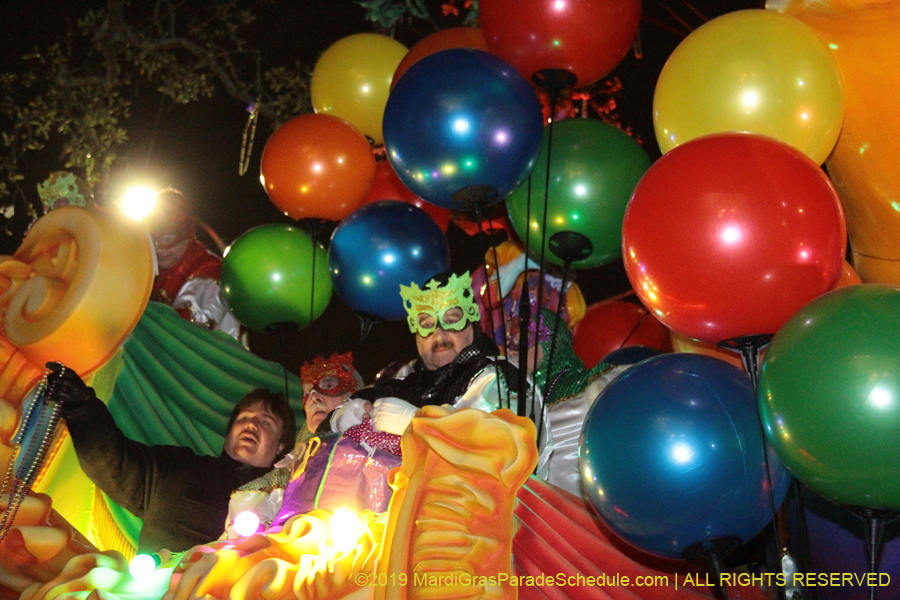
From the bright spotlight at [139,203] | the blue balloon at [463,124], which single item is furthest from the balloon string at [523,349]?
the bright spotlight at [139,203]

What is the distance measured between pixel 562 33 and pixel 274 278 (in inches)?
56.3

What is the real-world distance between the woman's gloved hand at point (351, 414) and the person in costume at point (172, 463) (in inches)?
27.4

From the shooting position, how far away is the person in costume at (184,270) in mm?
4086

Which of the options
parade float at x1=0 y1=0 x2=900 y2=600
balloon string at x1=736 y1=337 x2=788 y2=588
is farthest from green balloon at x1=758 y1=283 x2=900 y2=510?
balloon string at x1=736 y1=337 x2=788 y2=588

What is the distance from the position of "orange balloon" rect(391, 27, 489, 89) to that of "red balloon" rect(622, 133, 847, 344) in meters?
1.40

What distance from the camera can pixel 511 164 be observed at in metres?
2.68

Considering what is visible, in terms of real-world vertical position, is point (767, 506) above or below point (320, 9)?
below

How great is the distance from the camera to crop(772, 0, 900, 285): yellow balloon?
2268mm

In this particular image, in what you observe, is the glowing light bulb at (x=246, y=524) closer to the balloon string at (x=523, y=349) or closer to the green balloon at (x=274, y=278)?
the balloon string at (x=523, y=349)

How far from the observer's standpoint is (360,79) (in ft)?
12.3

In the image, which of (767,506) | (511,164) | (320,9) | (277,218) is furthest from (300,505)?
(320,9)

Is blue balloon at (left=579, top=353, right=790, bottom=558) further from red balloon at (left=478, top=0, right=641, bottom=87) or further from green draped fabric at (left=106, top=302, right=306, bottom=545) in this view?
green draped fabric at (left=106, top=302, right=306, bottom=545)

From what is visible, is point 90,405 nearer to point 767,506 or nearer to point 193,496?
point 193,496

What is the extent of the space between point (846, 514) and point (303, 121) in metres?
2.34
